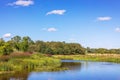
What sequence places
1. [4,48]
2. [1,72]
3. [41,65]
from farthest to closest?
[4,48] < [41,65] < [1,72]

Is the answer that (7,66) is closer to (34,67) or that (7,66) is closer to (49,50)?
(34,67)

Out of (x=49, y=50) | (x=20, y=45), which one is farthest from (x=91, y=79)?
(x=49, y=50)

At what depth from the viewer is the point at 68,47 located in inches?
4719

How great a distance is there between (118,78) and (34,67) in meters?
15.0

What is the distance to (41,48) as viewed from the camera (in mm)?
115750

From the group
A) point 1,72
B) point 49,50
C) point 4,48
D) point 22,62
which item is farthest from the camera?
point 49,50

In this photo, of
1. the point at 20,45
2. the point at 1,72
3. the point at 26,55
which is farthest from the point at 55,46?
the point at 1,72

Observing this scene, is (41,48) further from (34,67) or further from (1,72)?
(1,72)

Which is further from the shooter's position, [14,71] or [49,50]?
[49,50]

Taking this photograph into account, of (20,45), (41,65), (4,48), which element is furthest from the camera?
(20,45)

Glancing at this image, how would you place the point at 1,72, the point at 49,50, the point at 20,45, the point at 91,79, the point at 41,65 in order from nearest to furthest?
the point at 91,79
the point at 1,72
the point at 41,65
the point at 20,45
the point at 49,50

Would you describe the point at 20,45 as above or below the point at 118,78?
above

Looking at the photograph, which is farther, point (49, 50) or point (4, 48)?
point (49, 50)

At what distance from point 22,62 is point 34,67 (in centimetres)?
246
